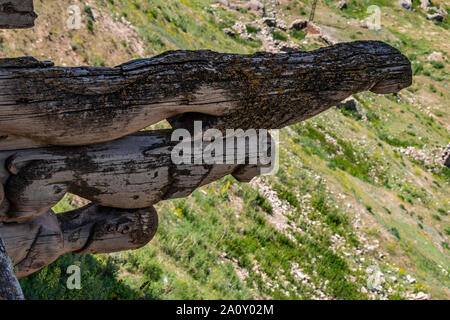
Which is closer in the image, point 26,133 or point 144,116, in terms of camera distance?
point 26,133

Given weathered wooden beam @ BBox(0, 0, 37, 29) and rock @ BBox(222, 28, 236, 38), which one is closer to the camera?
weathered wooden beam @ BBox(0, 0, 37, 29)

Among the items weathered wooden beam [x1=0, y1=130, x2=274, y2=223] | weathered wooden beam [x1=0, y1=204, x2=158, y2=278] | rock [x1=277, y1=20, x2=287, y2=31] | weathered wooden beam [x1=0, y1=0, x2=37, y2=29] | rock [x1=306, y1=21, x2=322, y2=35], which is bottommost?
rock [x1=306, y1=21, x2=322, y2=35]

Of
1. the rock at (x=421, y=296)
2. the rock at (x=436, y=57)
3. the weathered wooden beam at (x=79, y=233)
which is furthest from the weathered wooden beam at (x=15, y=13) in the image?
the rock at (x=436, y=57)

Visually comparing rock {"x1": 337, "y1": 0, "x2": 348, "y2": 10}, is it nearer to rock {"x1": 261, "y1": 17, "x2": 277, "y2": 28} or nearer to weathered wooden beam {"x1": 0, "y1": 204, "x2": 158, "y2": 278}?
rock {"x1": 261, "y1": 17, "x2": 277, "y2": 28}

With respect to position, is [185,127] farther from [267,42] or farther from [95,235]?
[267,42]

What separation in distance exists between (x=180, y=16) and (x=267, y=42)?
403 inches

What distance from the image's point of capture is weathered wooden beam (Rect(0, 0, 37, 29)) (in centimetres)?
442

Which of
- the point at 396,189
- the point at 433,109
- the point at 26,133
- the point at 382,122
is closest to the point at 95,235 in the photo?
the point at 26,133

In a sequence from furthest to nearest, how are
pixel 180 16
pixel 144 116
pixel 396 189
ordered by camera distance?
1. pixel 180 16
2. pixel 396 189
3. pixel 144 116

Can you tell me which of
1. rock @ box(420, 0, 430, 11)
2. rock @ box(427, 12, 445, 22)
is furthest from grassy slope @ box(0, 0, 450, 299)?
rock @ box(420, 0, 430, 11)

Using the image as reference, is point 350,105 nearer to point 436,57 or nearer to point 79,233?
Result: point 436,57

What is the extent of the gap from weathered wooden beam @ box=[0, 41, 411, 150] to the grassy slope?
2593 mm

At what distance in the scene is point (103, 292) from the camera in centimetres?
712

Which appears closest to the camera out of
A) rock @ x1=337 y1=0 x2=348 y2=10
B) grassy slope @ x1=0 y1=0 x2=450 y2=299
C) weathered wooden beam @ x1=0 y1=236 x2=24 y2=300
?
weathered wooden beam @ x1=0 y1=236 x2=24 y2=300
